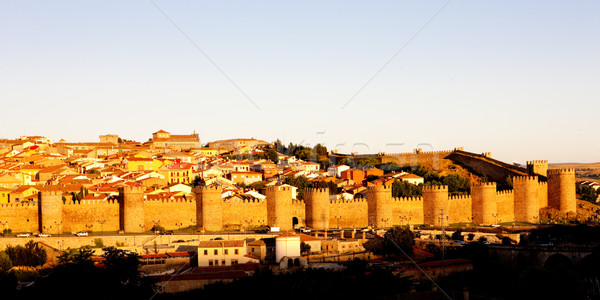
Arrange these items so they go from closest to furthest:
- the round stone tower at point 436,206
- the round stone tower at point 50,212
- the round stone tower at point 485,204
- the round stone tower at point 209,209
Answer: the round stone tower at point 50,212 → the round stone tower at point 209,209 → the round stone tower at point 436,206 → the round stone tower at point 485,204

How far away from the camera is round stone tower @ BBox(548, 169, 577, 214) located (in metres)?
45.3

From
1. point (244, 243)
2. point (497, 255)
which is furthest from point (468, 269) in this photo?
point (244, 243)

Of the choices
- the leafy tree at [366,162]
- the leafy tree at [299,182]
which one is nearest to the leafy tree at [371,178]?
the leafy tree at [299,182]

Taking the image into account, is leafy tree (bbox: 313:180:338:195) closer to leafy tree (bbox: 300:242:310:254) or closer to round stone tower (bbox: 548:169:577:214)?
round stone tower (bbox: 548:169:577:214)

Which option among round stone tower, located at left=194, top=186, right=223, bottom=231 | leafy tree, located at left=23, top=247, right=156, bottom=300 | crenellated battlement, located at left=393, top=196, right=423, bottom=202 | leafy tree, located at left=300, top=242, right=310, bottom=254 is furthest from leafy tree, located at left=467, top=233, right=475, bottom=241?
leafy tree, located at left=23, top=247, right=156, bottom=300

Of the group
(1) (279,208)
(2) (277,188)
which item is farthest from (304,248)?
(2) (277,188)

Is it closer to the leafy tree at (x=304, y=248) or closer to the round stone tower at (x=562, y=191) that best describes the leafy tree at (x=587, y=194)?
the round stone tower at (x=562, y=191)

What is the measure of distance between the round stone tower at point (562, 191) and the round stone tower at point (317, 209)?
12.5 meters

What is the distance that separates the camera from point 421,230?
4016cm

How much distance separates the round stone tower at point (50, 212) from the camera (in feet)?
124

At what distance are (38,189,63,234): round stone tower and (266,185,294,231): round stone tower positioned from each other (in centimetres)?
928

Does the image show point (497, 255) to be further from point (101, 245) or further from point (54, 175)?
point (54, 175)

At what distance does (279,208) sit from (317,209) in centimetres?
186

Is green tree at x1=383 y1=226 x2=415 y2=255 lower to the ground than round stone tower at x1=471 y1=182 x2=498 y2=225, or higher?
lower
